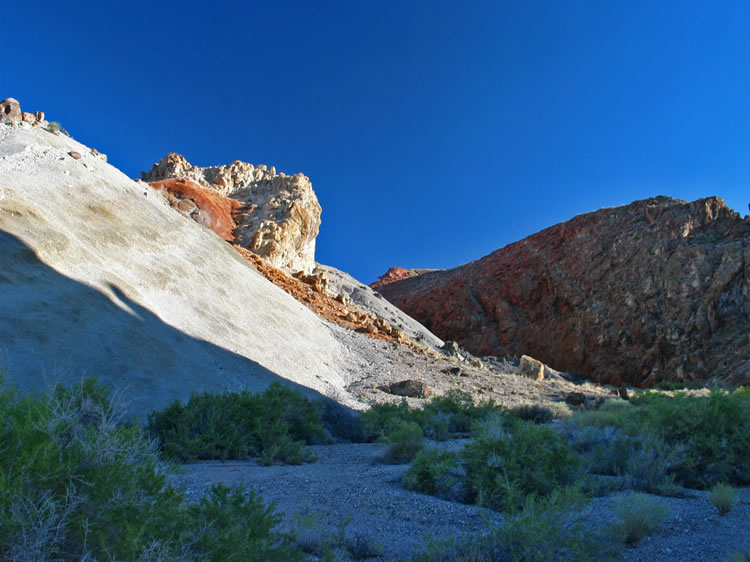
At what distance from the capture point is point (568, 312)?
44.1 m

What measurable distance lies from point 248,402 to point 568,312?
131 feet

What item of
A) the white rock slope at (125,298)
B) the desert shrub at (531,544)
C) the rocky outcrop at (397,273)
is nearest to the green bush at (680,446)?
the desert shrub at (531,544)

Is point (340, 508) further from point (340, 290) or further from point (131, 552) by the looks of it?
point (340, 290)

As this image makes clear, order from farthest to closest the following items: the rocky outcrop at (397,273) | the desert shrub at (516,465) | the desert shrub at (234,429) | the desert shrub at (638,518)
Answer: the rocky outcrop at (397,273)
the desert shrub at (234,429)
the desert shrub at (516,465)
the desert shrub at (638,518)

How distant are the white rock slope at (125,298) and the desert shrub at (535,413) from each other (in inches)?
203

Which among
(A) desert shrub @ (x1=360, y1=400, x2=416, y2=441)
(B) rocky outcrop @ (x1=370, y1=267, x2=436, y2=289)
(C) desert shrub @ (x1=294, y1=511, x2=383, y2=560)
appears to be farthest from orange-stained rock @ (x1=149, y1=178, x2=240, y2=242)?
(B) rocky outcrop @ (x1=370, y1=267, x2=436, y2=289)

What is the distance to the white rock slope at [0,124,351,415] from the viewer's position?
994cm

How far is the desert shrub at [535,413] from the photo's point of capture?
12562mm

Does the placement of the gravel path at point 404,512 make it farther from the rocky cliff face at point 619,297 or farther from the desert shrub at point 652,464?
the rocky cliff face at point 619,297

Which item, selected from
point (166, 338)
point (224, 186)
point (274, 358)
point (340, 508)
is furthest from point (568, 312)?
point (340, 508)

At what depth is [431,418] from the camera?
10.4m

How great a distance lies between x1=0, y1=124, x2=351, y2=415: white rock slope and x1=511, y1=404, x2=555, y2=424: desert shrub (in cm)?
515

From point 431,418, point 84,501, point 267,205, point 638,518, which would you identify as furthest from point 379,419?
point 267,205

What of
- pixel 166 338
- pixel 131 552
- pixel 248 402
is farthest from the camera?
pixel 166 338
